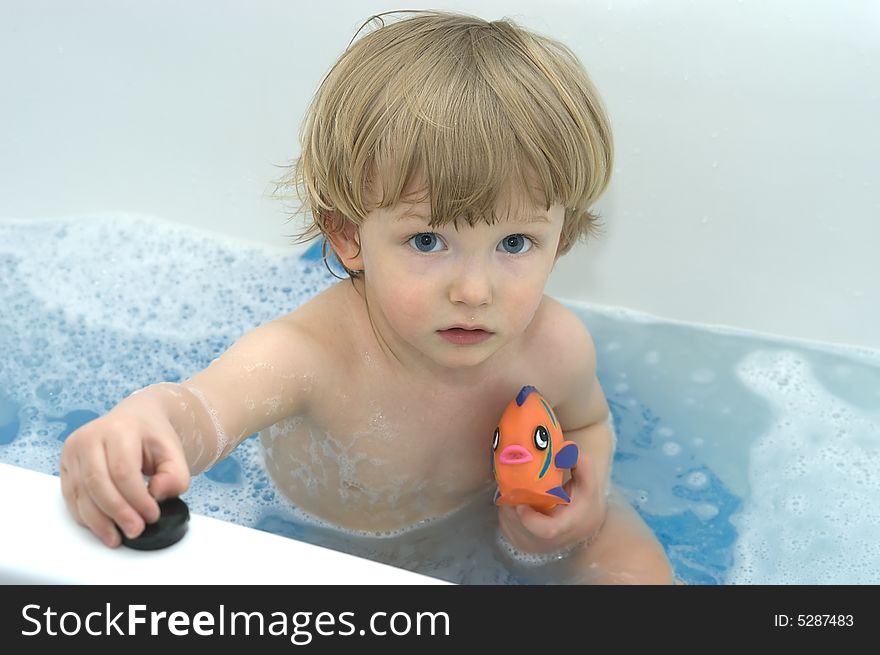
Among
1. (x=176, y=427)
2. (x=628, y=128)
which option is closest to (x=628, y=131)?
(x=628, y=128)

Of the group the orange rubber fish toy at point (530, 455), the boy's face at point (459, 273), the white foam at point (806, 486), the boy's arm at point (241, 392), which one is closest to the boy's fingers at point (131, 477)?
the boy's arm at point (241, 392)

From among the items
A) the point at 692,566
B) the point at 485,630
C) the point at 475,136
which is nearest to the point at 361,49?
the point at 475,136

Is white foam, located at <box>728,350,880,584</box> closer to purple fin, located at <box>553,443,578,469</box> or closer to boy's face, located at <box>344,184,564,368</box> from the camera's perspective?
purple fin, located at <box>553,443,578,469</box>

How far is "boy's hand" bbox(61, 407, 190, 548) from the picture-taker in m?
0.66

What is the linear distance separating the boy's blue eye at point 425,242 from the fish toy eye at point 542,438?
0.22m

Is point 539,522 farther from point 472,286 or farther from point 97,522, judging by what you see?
point 97,522

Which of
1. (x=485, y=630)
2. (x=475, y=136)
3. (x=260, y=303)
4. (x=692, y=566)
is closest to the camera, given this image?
(x=485, y=630)

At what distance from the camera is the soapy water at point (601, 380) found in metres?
1.19

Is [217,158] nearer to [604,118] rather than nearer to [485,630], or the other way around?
[604,118]

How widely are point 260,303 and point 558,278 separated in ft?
1.37

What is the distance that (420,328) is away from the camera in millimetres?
948

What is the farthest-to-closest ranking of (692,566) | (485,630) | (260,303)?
1. (260,303)
2. (692,566)
3. (485,630)

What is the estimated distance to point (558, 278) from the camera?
1.50 metres

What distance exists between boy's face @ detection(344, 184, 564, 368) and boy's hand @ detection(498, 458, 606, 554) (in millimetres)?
202
